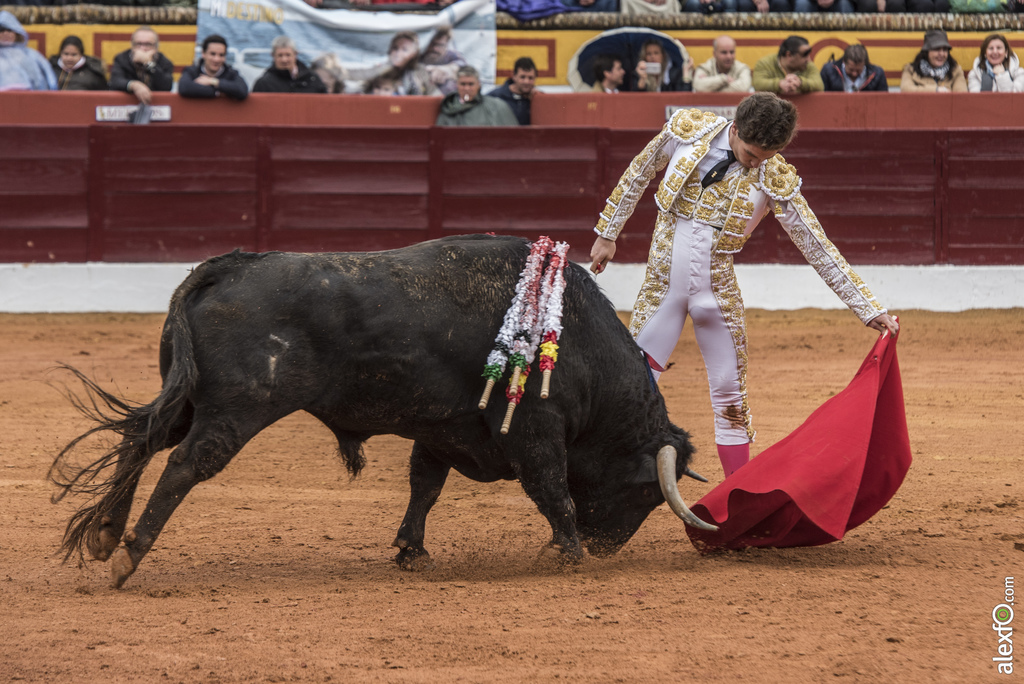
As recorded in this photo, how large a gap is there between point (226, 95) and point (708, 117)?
18.5 ft

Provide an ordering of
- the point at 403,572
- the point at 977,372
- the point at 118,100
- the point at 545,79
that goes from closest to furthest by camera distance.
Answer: the point at 403,572 < the point at 977,372 < the point at 118,100 < the point at 545,79

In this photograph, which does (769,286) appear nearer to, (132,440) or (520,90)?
(520,90)

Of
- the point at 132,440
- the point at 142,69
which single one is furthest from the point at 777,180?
the point at 142,69

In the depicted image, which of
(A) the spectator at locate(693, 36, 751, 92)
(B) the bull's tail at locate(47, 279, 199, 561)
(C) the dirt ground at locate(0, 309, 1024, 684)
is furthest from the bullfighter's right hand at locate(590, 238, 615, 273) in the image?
(A) the spectator at locate(693, 36, 751, 92)

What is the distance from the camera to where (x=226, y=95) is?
8.30 meters

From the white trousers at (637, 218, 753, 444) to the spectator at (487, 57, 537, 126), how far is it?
5.06 meters

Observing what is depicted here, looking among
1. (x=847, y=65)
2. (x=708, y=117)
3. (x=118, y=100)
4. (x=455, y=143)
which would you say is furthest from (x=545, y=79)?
(x=708, y=117)

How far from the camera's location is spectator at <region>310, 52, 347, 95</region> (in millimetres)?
8719

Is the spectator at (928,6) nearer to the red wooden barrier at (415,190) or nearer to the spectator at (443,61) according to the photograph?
the red wooden barrier at (415,190)

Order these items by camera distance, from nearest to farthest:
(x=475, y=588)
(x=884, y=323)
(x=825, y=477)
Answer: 1. (x=475, y=588)
2. (x=825, y=477)
3. (x=884, y=323)

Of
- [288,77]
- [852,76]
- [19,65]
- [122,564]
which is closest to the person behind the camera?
[122,564]

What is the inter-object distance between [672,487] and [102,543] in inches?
58.6

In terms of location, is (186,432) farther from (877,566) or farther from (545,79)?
(545,79)

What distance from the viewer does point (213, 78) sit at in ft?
27.2
